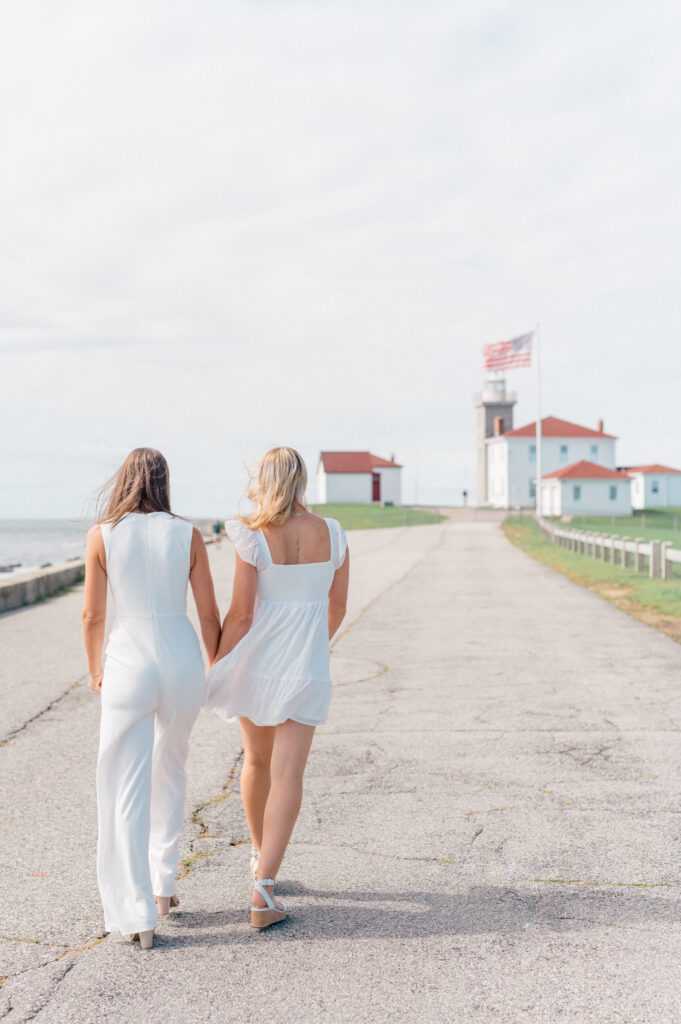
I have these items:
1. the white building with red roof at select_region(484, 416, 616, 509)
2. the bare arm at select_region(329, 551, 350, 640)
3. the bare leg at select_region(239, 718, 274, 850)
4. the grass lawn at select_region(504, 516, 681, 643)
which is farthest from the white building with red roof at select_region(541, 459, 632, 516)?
the bare leg at select_region(239, 718, 274, 850)

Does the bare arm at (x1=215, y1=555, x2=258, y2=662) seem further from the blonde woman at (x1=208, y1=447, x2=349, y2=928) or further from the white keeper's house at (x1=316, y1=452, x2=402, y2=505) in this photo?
the white keeper's house at (x1=316, y1=452, x2=402, y2=505)

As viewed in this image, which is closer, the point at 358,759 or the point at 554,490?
the point at 358,759

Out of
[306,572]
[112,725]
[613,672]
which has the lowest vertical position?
[613,672]

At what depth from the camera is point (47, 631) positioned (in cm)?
1340

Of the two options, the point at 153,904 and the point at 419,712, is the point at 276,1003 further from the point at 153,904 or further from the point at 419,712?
the point at 419,712

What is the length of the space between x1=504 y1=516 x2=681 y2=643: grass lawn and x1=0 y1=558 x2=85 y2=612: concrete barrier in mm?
10262

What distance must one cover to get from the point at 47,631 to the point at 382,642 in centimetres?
486

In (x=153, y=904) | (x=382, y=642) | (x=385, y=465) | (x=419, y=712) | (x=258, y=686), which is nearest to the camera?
(x=153, y=904)

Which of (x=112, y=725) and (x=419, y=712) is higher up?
(x=112, y=725)

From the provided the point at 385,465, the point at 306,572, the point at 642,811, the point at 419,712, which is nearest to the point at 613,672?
the point at 419,712

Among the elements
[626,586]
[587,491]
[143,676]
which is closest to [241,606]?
[143,676]

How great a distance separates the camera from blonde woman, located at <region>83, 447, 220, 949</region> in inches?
148

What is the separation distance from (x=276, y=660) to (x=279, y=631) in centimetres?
13

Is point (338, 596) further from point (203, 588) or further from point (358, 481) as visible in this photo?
point (358, 481)
